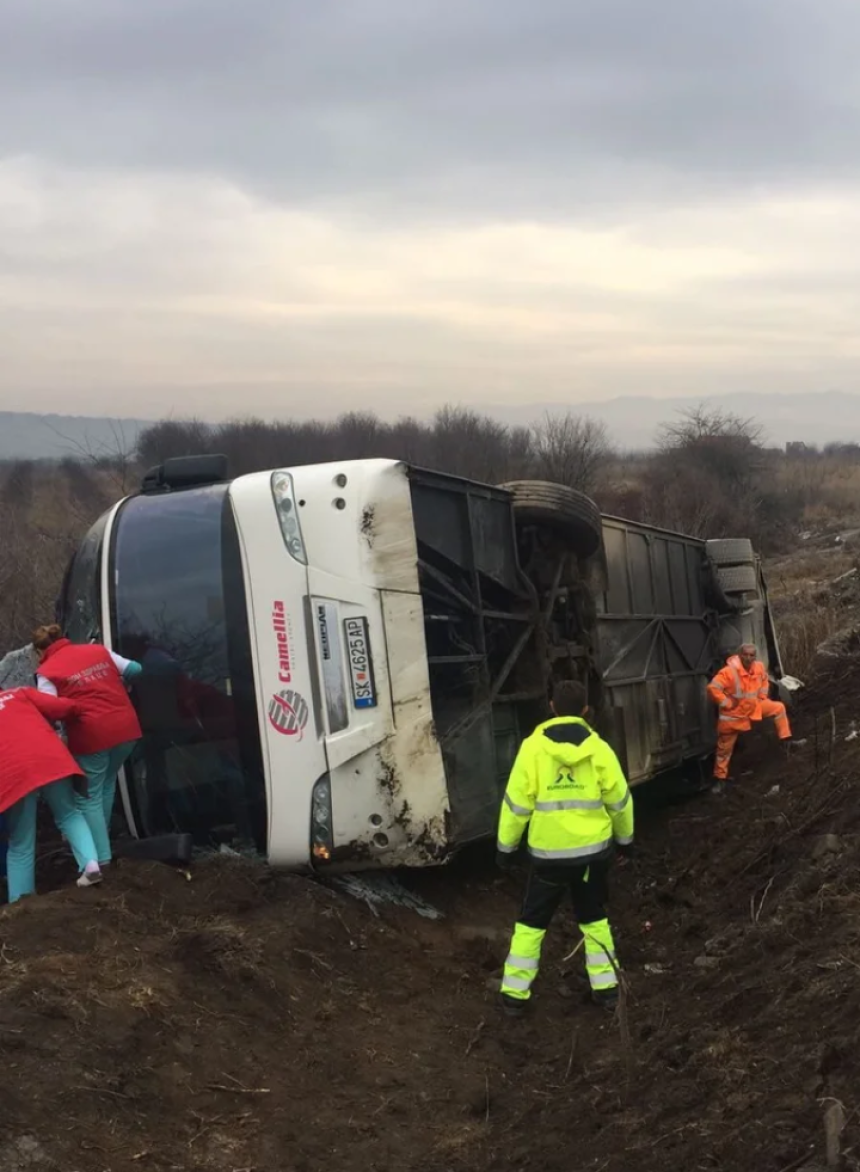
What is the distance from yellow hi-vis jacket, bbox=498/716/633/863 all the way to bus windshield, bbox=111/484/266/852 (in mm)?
1250

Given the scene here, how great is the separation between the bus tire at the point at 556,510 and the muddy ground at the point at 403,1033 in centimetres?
218

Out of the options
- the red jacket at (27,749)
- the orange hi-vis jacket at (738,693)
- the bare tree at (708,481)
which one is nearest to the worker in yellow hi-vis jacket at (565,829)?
the red jacket at (27,749)

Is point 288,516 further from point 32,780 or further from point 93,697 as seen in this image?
point 32,780

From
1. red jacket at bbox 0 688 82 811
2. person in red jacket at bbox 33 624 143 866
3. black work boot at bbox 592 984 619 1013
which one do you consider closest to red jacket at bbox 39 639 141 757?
person in red jacket at bbox 33 624 143 866

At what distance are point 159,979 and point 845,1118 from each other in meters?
2.45

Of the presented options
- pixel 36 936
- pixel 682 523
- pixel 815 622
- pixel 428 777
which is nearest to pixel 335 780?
pixel 428 777

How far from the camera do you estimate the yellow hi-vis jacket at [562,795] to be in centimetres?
494

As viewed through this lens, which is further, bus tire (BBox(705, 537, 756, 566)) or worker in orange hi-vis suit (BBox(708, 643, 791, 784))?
bus tire (BBox(705, 537, 756, 566))

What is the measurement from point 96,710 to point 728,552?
703cm

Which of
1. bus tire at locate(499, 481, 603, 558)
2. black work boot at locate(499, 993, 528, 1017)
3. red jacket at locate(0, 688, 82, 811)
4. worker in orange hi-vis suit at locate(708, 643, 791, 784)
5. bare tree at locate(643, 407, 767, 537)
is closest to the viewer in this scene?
black work boot at locate(499, 993, 528, 1017)

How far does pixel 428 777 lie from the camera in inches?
210

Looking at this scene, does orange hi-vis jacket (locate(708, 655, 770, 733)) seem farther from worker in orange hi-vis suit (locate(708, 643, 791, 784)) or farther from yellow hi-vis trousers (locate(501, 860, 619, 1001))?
yellow hi-vis trousers (locate(501, 860, 619, 1001))

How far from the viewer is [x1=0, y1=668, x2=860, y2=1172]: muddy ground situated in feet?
10.9

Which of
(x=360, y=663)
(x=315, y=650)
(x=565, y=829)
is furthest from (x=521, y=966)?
(x=315, y=650)
